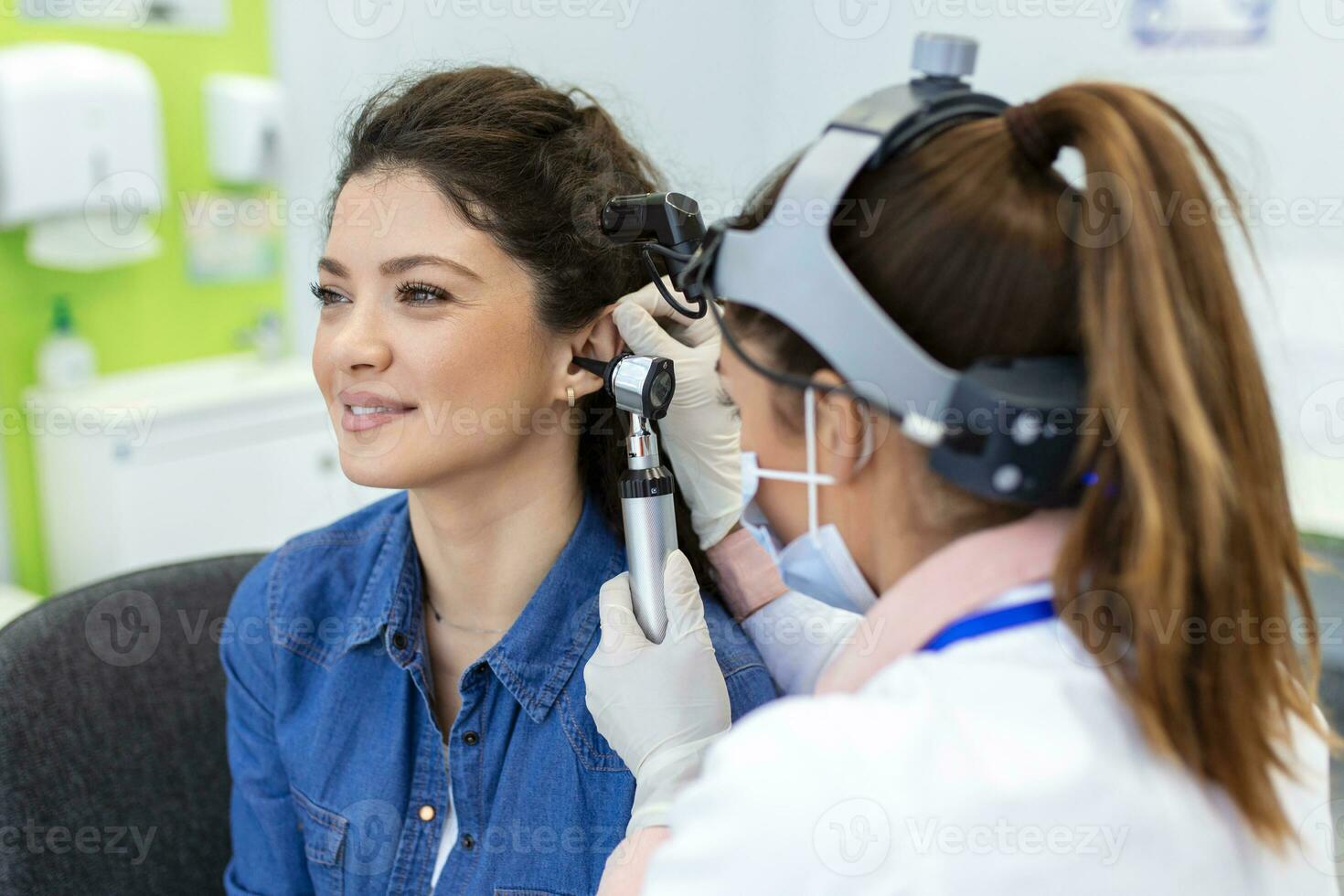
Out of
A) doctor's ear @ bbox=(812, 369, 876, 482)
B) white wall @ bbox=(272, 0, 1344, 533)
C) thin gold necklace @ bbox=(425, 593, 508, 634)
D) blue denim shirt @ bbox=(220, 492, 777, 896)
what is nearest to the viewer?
doctor's ear @ bbox=(812, 369, 876, 482)

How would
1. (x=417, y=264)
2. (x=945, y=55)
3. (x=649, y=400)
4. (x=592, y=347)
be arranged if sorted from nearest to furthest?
(x=945, y=55), (x=649, y=400), (x=417, y=264), (x=592, y=347)

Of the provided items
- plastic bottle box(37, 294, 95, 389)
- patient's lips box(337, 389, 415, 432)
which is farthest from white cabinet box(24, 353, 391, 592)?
patient's lips box(337, 389, 415, 432)

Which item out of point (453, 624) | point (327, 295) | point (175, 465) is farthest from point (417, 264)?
point (175, 465)

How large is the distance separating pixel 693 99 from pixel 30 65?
181 cm

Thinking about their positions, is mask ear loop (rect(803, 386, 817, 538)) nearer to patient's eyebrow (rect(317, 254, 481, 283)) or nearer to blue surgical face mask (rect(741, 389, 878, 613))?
blue surgical face mask (rect(741, 389, 878, 613))

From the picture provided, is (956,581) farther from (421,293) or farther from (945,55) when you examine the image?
(421,293)

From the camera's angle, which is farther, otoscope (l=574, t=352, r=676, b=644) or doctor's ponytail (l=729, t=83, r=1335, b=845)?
otoscope (l=574, t=352, r=676, b=644)

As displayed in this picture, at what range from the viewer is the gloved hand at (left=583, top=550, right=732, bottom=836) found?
0.94 meters

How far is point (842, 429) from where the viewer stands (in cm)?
78

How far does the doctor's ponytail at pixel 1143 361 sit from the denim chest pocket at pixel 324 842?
0.81 meters

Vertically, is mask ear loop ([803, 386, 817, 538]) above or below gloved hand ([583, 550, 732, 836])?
above

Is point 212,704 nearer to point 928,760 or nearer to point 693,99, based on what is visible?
point 928,760

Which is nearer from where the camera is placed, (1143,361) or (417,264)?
(1143,361)

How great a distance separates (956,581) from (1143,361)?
17cm
